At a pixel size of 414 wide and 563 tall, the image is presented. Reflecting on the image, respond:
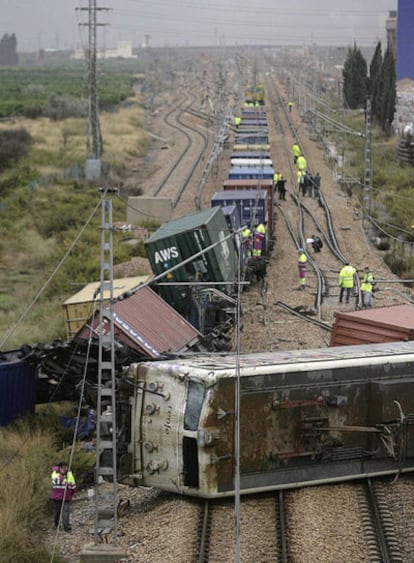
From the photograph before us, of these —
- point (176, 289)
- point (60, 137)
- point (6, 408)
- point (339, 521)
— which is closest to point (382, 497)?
point (339, 521)

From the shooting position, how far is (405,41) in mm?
85062

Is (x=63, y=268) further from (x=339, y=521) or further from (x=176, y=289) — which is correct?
(x=339, y=521)

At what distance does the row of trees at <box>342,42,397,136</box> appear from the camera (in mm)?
71375

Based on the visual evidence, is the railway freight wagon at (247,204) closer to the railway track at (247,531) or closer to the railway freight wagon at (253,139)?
the railway track at (247,531)

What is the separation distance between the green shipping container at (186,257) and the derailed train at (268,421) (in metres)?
9.25

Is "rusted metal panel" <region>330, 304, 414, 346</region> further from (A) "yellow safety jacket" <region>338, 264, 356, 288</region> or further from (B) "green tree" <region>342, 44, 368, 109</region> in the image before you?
(B) "green tree" <region>342, 44, 368, 109</region>

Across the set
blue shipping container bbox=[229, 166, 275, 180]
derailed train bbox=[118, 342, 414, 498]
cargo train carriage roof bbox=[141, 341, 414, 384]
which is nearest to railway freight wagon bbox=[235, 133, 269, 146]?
blue shipping container bbox=[229, 166, 275, 180]

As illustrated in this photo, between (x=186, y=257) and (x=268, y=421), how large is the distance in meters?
10.8

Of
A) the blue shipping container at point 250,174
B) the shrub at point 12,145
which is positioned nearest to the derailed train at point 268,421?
the blue shipping container at point 250,174

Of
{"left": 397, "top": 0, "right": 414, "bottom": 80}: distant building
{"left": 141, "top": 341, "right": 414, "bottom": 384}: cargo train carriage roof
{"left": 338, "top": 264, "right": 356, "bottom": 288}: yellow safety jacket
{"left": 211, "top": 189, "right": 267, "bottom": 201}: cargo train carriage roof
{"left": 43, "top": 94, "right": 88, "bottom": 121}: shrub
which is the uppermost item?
{"left": 397, "top": 0, "right": 414, "bottom": 80}: distant building

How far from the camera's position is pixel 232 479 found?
13891mm

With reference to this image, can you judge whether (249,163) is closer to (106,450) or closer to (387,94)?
(106,450)

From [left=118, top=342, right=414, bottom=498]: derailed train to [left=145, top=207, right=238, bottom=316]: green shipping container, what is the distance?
925cm

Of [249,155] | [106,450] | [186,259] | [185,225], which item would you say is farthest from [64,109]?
[106,450]
